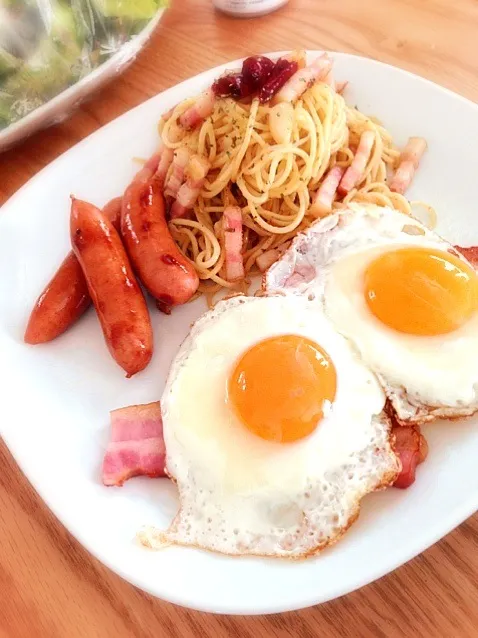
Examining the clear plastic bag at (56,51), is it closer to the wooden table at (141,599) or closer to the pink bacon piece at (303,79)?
the pink bacon piece at (303,79)

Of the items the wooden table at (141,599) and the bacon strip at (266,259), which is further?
the bacon strip at (266,259)

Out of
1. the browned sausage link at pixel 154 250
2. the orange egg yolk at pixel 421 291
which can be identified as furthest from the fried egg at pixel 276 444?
the browned sausage link at pixel 154 250

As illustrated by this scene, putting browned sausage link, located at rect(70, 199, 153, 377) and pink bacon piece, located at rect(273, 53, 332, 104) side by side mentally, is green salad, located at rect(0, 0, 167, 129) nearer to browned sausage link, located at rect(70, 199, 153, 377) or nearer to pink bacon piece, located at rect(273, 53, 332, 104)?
browned sausage link, located at rect(70, 199, 153, 377)

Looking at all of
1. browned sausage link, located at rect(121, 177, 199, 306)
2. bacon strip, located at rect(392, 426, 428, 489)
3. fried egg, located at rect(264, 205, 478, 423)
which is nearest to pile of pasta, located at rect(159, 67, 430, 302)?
browned sausage link, located at rect(121, 177, 199, 306)

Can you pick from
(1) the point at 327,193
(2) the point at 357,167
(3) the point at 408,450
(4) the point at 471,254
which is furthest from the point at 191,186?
(3) the point at 408,450

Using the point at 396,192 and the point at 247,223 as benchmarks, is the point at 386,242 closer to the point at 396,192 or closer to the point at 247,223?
the point at 396,192
